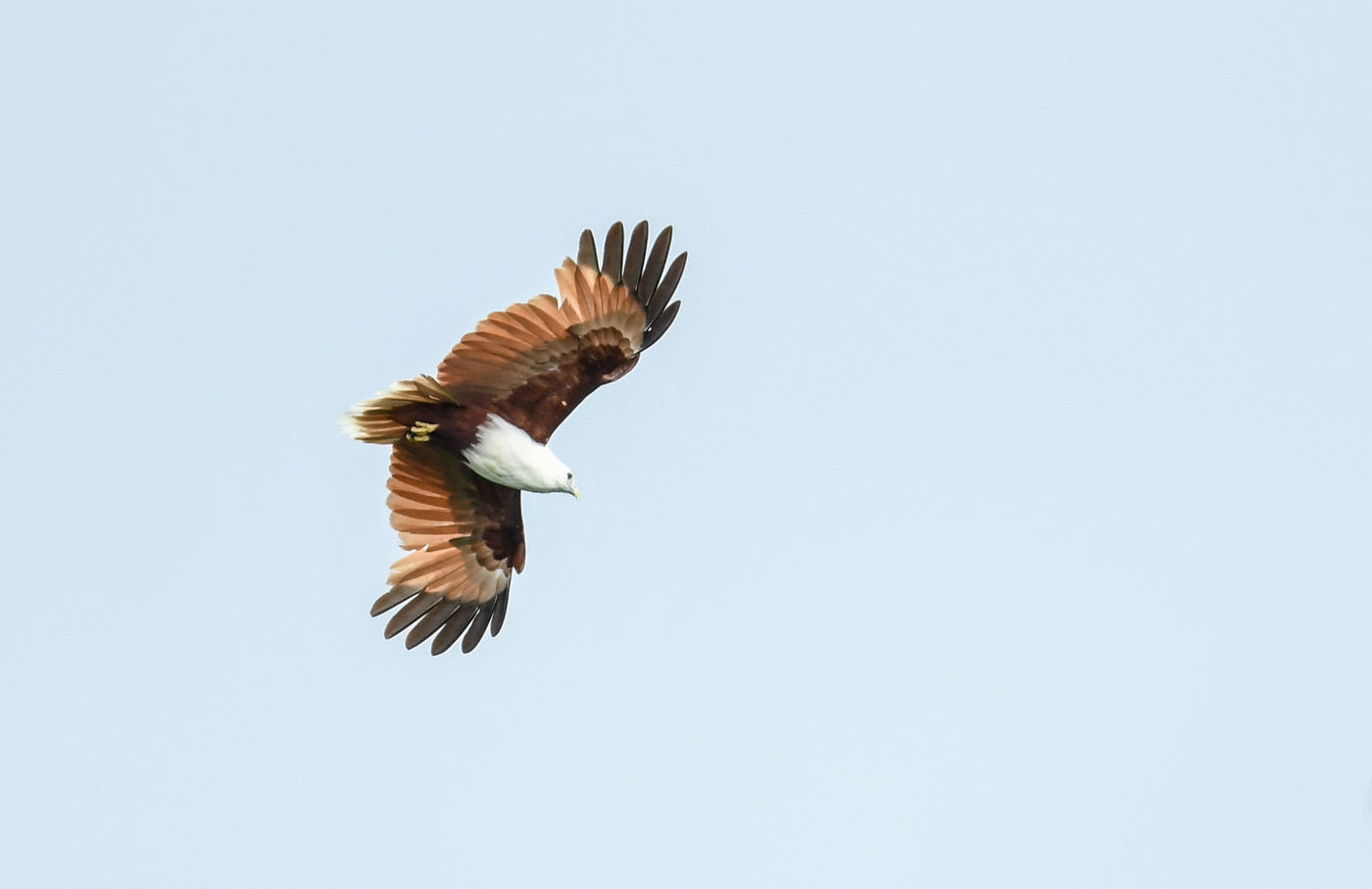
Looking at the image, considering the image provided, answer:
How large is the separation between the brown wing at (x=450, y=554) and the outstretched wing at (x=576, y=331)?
203cm

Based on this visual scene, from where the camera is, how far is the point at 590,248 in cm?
1950

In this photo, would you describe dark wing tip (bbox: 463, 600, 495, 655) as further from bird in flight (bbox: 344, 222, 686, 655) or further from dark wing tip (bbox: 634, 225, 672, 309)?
dark wing tip (bbox: 634, 225, 672, 309)

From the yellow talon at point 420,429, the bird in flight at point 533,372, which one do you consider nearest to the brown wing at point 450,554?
the bird in flight at point 533,372

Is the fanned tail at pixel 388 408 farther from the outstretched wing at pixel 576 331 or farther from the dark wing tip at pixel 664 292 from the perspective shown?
the dark wing tip at pixel 664 292

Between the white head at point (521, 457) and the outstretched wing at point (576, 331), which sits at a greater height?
the outstretched wing at point (576, 331)

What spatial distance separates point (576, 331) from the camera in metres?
19.5

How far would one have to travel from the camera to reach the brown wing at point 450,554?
21.7 m

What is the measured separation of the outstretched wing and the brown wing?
2030 mm

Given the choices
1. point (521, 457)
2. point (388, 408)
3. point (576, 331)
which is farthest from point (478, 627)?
point (576, 331)

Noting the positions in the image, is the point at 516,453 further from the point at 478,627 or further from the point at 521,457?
the point at 478,627

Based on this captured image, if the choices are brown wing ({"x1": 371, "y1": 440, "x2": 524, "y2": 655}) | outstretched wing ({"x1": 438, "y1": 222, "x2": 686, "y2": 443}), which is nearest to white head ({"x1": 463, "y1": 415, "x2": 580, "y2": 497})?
outstretched wing ({"x1": 438, "y1": 222, "x2": 686, "y2": 443})

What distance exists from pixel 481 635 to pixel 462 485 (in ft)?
5.34

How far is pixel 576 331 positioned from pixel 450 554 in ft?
11.4

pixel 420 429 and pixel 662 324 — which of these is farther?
pixel 420 429
